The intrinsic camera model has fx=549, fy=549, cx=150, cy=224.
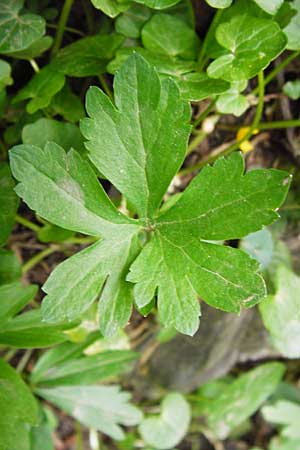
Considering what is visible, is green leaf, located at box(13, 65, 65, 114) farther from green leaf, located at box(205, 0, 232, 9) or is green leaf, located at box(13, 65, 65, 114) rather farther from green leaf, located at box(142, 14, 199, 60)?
green leaf, located at box(205, 0, 232, 9)

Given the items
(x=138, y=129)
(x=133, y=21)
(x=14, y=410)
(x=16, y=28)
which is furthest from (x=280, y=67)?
(x=14, y=410)

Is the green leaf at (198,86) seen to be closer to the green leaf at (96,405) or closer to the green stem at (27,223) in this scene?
the green stem at (27,223)

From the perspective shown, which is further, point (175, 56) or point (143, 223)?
point (175, 56)

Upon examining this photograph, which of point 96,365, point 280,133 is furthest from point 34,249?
point 280,133

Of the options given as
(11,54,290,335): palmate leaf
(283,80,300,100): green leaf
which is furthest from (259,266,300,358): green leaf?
(11,54,290,335): palmate leaf

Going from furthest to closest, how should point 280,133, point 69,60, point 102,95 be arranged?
1. point 280,133
2. point 69,60
3. point 102,95

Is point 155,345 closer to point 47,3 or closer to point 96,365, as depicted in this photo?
point 96,365
